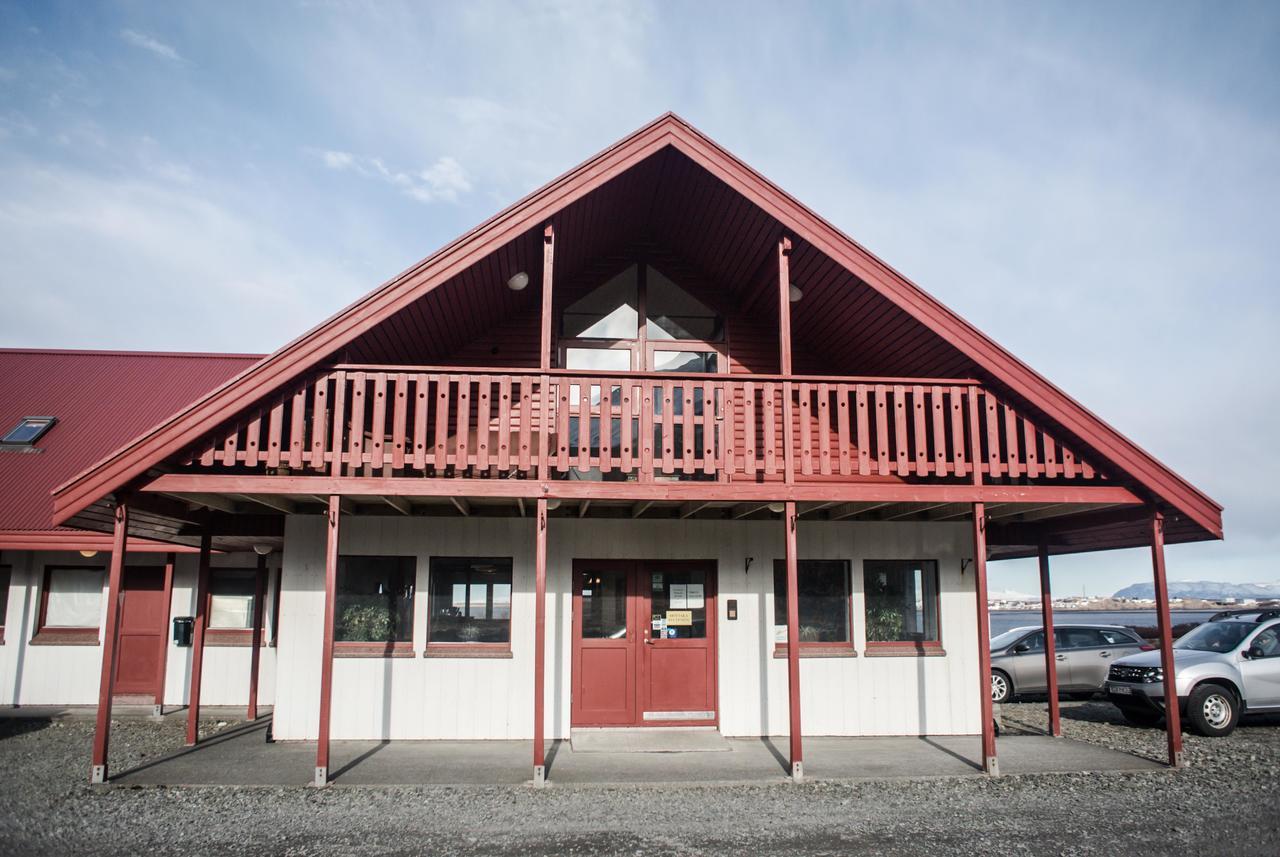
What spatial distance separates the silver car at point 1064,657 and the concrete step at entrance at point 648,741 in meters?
6.79

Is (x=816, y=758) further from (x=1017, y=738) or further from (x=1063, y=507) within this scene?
(x=1063, y=507)

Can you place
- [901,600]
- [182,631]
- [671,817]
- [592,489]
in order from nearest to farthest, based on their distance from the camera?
[671,817] < [592,489] < [901,600] < [182,631]

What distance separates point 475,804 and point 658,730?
11.7 ft

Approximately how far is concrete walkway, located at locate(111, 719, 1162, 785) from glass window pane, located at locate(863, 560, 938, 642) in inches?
54.5

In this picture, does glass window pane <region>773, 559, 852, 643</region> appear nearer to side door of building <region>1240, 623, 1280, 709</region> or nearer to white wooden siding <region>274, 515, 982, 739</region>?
white wooden siding <region>274, 515, 982, 739</region>

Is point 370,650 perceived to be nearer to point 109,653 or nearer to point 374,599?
point 374,599

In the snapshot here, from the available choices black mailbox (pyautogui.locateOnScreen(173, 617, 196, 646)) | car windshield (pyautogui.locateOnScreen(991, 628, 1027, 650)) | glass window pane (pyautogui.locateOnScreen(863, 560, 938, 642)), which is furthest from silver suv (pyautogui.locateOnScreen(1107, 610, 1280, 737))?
black mailbox (pyautogui.locateOnScreen(173, 617, 196, 646))

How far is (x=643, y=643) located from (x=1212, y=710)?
7.81 m

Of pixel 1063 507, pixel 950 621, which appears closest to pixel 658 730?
pixel 950 621

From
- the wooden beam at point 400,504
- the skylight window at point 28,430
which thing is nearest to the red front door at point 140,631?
the skylight window at point 28,430

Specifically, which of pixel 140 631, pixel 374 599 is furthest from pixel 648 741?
pixel 140 631

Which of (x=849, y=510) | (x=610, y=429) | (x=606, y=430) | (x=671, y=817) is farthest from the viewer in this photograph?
(x=849, y=510)

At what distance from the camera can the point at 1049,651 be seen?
1249 cm

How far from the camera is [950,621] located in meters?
12.2
